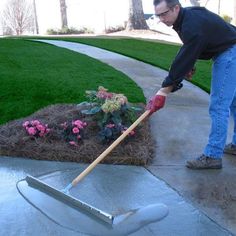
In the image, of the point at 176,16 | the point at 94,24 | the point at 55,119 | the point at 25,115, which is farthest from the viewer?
the point at 94,24

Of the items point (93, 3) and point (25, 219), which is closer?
point (25, 219)

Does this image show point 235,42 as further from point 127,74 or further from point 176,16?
point 127,74

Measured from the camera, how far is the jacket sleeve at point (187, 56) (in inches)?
145

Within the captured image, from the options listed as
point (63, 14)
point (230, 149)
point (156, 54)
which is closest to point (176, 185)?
point (230, 149)

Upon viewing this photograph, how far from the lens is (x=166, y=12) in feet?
12.2

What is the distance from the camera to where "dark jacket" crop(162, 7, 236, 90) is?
3680 mm

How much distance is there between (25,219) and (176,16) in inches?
76.8

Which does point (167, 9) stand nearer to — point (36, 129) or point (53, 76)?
point (36, 129)

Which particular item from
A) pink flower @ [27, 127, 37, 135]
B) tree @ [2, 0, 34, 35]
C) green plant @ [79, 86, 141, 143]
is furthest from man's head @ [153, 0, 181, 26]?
tree @ [2, 0, 34, 35]

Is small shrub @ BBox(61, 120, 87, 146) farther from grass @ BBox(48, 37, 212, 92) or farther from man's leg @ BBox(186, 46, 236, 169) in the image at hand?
grass @ BBox(48, 37, 212, 92)

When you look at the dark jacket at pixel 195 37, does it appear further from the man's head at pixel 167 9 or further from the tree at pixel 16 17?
the tree at pixel 16 17

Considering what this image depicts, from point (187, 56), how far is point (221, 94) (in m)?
0.53

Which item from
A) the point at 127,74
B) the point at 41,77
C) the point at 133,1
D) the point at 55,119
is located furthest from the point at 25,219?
the point at 133,1

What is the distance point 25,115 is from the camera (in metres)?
5.46
